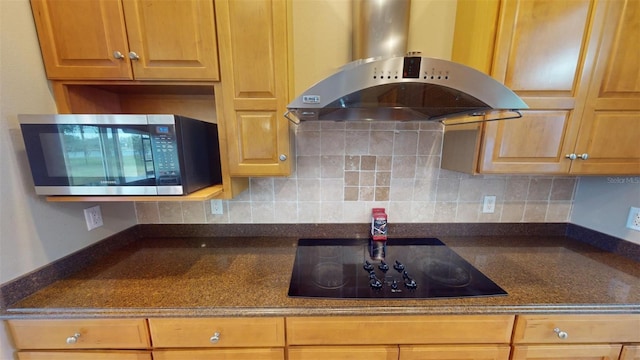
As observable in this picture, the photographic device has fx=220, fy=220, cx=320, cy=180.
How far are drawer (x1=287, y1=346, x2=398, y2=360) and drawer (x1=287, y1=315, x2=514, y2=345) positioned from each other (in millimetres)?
26

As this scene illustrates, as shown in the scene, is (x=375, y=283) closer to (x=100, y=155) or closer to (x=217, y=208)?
(x=217, y=208)

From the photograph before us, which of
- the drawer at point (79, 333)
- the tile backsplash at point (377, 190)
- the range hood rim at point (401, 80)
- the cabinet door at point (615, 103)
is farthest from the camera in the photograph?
the tile backsplash at point (377, 190)

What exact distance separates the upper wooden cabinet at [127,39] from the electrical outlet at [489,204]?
5.48 feet

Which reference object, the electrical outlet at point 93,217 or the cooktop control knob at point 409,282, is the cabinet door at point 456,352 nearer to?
the cooktop control knob at point 409,282

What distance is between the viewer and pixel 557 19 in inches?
36.8

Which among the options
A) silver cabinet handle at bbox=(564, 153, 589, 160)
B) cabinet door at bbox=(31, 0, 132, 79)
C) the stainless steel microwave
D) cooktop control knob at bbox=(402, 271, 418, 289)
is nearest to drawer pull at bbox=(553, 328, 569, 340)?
cooktop control knob at bbox=(402, 271, 418, 289)

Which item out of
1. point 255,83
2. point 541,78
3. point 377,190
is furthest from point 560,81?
point 255,83

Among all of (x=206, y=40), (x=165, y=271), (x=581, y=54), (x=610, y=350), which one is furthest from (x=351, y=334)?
(x=581, y=54)

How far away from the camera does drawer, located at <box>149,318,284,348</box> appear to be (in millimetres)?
838

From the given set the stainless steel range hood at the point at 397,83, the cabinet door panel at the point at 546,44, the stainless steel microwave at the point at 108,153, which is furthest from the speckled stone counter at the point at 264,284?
the cabinet door panel at the point at 546,44

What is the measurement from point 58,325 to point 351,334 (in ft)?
3.63

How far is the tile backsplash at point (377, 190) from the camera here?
4.34ft

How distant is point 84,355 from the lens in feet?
2.83

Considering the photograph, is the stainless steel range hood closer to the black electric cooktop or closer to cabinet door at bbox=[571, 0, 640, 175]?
cabinet door at bbox=[571, 0, 640, 175]
